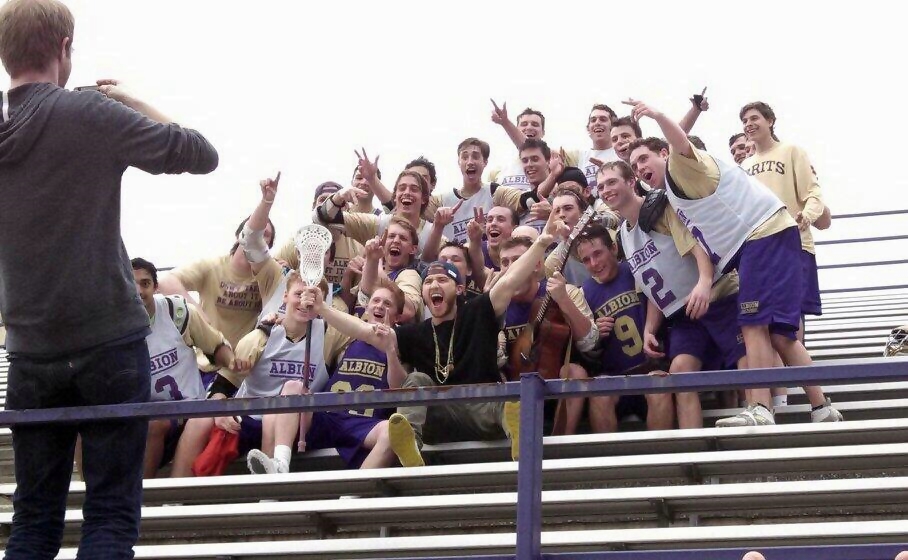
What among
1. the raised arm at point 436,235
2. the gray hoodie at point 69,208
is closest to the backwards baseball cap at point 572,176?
the raised arm at point 436,235

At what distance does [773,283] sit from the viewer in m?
5.81

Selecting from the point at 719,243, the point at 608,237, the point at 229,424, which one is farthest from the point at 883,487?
the point at 229,424

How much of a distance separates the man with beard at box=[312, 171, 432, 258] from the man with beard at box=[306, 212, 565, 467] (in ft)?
4.72

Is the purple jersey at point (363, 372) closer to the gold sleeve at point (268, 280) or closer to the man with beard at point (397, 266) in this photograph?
the man with beard at point (397, 266)

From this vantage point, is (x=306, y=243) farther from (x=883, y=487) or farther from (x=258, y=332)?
(x=883, y=487)

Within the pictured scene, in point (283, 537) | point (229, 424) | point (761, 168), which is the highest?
point (761, 168)

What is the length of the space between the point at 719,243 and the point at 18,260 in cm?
352

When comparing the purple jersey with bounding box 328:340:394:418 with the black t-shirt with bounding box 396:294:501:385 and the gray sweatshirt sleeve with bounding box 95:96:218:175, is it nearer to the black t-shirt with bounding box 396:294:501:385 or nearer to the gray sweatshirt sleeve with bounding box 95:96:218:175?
Answer: the black t-shirt with bounding box 396:294:501:385

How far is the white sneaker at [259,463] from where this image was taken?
5893 millimetres

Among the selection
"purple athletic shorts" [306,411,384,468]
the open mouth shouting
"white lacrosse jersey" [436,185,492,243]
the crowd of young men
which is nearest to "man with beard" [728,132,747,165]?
the crowd of young men

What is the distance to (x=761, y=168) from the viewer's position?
742 centimetres

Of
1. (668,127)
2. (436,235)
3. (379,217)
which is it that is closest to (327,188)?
(379,217)

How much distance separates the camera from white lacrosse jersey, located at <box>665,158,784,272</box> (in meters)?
5.98

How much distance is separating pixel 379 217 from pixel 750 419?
295 centimetres
